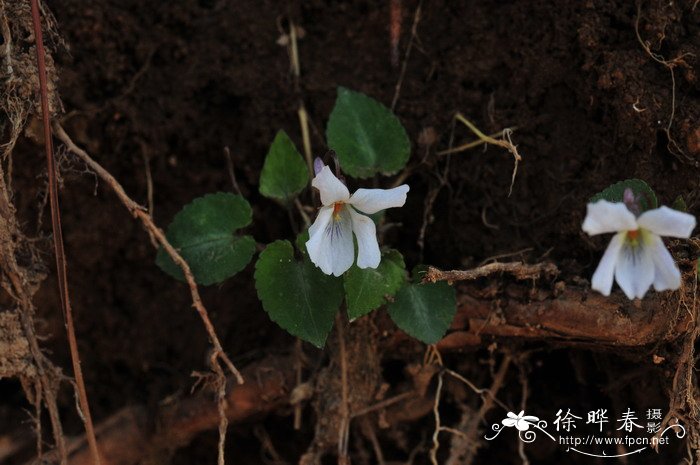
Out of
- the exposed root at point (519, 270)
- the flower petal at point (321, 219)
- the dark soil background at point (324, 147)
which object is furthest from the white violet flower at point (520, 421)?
the flower petal at point (321, 219)

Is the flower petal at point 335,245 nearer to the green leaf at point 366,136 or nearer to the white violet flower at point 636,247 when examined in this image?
the green leaf at point 366,136

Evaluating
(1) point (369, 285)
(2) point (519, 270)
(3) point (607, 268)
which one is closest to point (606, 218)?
(3) point (607, 268)

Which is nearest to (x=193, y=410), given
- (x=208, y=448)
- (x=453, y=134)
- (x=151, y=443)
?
(x=151, y=443)

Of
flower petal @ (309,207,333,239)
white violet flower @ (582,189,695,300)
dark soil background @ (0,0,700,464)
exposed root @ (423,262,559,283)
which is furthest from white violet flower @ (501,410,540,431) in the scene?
flower petal @ (309,207,333,239)

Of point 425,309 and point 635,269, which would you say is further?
point 425,309

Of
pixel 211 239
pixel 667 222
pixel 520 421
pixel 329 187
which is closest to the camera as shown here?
pixel 667 222

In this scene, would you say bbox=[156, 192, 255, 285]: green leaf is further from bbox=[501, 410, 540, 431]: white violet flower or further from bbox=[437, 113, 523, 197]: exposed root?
bbox=[501, 410, 540, 431]: white violet flower

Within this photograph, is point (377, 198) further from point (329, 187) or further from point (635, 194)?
point (635, 194)
